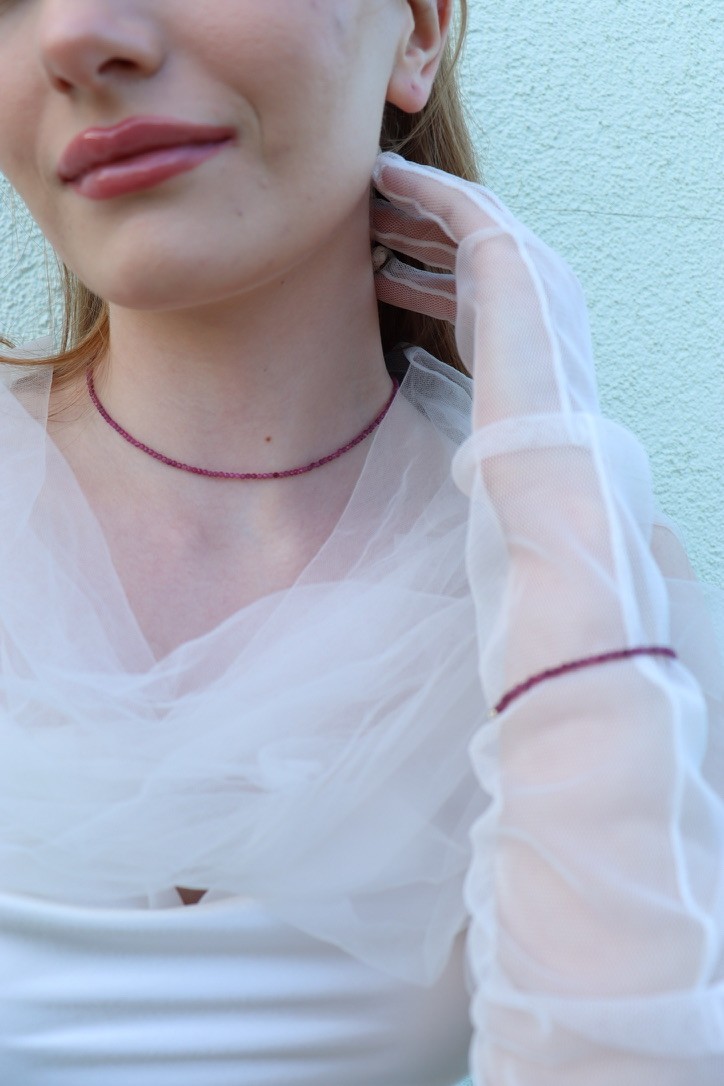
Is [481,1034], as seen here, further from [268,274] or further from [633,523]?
[268,274]

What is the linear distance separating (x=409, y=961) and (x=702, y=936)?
9.2 inches

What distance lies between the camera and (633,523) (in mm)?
771

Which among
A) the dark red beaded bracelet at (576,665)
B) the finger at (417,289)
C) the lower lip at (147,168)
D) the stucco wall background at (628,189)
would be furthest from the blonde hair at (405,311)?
the dark red beaded bracelet at (576,665)

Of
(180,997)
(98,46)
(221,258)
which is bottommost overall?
(180,997)

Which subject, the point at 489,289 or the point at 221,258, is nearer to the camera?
the point at 221,258

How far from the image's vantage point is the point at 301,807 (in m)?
0.78

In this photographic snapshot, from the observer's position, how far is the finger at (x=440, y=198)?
0.94m

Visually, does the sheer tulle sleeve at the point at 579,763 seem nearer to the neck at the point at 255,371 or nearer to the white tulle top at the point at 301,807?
the white tulle top at the point at 301,807

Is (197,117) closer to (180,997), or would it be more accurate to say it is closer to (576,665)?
(576,665)

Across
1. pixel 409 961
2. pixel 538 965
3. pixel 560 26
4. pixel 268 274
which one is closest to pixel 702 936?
pixel 538 965

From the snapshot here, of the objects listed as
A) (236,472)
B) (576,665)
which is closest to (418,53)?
(236,472)

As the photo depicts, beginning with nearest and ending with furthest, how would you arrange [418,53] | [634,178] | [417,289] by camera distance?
[418,53]
[417,289]
[634,178]

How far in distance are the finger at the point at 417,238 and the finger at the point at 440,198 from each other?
0.03ft

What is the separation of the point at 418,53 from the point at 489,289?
22cm
